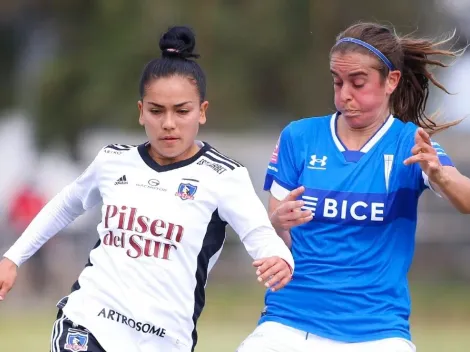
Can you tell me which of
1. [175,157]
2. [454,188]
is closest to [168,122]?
[175,157]

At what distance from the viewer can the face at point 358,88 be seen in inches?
234

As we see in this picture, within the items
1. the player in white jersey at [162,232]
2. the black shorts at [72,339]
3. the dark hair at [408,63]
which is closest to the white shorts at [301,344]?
the player in white jersey at [162,232]

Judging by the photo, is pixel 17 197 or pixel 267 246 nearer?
pixel 267 246

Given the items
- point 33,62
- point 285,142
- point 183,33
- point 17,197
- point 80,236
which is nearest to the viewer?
point 183,33

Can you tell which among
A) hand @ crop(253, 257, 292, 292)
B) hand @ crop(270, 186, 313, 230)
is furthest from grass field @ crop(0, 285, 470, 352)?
hand @ crop(253, 257, 292, 292)

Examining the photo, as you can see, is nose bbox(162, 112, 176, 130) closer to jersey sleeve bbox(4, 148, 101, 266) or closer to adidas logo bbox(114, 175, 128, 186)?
adidas logo bbox(114, 175, 128, 186)

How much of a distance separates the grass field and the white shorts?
6.35 metres

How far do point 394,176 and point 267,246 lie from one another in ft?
2.80

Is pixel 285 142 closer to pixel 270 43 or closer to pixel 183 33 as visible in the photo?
pixel 183 33

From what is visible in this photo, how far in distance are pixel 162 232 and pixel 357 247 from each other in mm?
951

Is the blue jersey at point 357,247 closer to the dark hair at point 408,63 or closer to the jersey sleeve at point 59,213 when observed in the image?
the dark hair at point 408,63

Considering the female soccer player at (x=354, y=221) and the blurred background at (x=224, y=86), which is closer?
the female soccer player at (x=354, y=221)

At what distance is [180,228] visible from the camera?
5.49 metres

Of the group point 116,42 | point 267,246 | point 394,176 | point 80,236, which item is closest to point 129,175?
point 267,246
